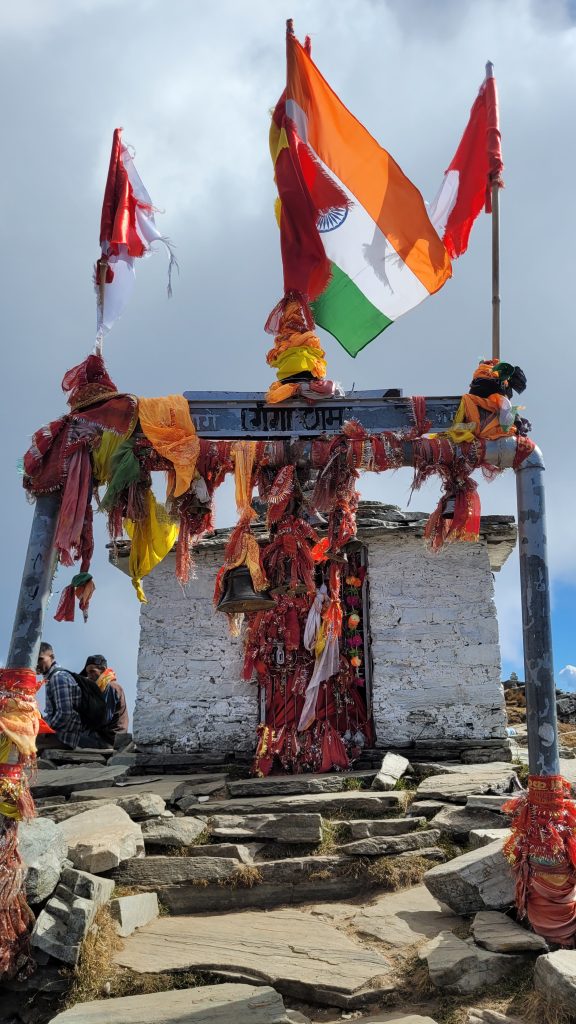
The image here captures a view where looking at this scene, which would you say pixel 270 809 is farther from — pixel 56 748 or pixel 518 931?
pixel 56 748

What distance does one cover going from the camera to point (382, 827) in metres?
6.67

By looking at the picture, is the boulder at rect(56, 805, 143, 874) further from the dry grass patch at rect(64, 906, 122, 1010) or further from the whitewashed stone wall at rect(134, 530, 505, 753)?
the whitewashed stone wall at rect(134, 530, 505, 753)

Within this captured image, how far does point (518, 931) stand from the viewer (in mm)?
4781

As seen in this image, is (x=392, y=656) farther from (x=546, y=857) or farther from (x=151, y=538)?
(x=546, y=857)

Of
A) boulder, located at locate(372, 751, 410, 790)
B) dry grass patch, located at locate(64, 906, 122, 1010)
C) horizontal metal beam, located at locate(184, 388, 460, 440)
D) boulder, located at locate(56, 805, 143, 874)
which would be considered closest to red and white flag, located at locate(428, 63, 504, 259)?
horizontal metal beam, located at locate(184, 388, 460, 440)

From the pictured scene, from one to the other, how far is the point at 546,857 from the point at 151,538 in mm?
3525

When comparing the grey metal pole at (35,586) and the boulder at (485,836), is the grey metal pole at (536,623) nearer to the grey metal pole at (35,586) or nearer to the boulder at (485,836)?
the boulder at (485,836)

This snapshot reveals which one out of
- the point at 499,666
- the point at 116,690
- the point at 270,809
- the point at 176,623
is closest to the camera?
the point at 270,809

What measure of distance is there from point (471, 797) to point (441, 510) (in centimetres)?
264

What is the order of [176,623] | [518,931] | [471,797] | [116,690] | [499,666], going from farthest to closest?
[116,690], [176,623], [499,666], [471,797], [518,931]

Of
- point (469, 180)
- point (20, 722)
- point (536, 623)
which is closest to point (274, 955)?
Result: point (20, 722)

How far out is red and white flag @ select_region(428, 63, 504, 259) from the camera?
666cm

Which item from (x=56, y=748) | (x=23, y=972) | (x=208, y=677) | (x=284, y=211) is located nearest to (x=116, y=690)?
(x=56, y=748)

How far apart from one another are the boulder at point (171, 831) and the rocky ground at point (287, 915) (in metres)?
0.02
